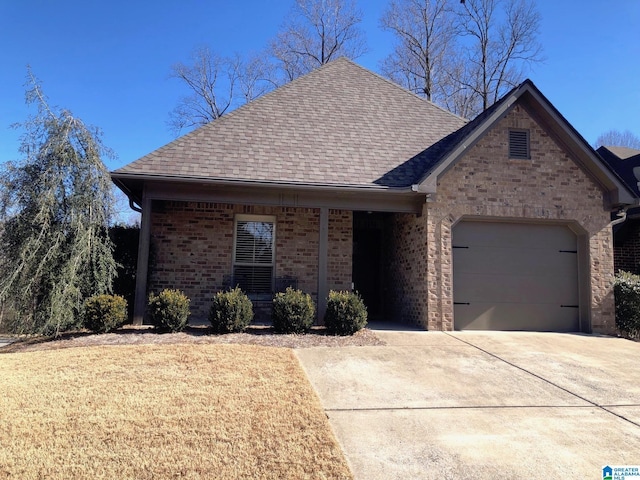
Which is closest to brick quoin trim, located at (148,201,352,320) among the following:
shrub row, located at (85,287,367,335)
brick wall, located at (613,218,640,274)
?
shrub row, located at (85,287,367,335)

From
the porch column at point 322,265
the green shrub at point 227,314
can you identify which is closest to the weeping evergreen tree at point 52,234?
the green shrub at point 227,314

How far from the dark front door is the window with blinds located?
2761 millimetres

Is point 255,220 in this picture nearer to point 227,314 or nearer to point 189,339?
point 227,314

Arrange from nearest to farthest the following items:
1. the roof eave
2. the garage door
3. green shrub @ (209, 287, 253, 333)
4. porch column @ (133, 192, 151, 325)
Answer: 1. green shrub @ (209, 287, 253, 333)
2. porch column @ (133, 192, 151, 325)
3. the roof eave
4. the garage door

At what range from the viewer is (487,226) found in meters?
9.79

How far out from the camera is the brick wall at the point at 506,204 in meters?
9.35

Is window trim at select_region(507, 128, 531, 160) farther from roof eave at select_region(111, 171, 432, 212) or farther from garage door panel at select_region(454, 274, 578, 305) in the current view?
garage door panel at select_region(454, 274, 578, 305)

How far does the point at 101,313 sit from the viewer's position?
786 cm

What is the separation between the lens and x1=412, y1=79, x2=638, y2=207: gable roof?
931 centimetres

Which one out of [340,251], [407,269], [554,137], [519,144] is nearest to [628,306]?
[554,137]

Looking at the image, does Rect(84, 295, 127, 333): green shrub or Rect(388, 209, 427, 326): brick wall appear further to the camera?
Rect(388, 209, 427, 326): brick wall

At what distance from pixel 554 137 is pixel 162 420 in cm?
994

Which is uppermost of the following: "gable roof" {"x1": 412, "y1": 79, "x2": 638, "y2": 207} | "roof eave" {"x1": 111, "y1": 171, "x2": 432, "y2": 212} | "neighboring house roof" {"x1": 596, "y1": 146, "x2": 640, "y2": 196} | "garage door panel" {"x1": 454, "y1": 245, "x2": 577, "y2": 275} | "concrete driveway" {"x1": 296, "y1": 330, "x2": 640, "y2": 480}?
"neighboring house roof" {"x1": 596, "y1": 146, "x2": 640, "y2": 196}

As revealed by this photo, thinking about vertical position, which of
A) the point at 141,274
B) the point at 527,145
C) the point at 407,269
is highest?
the point at 527,145
